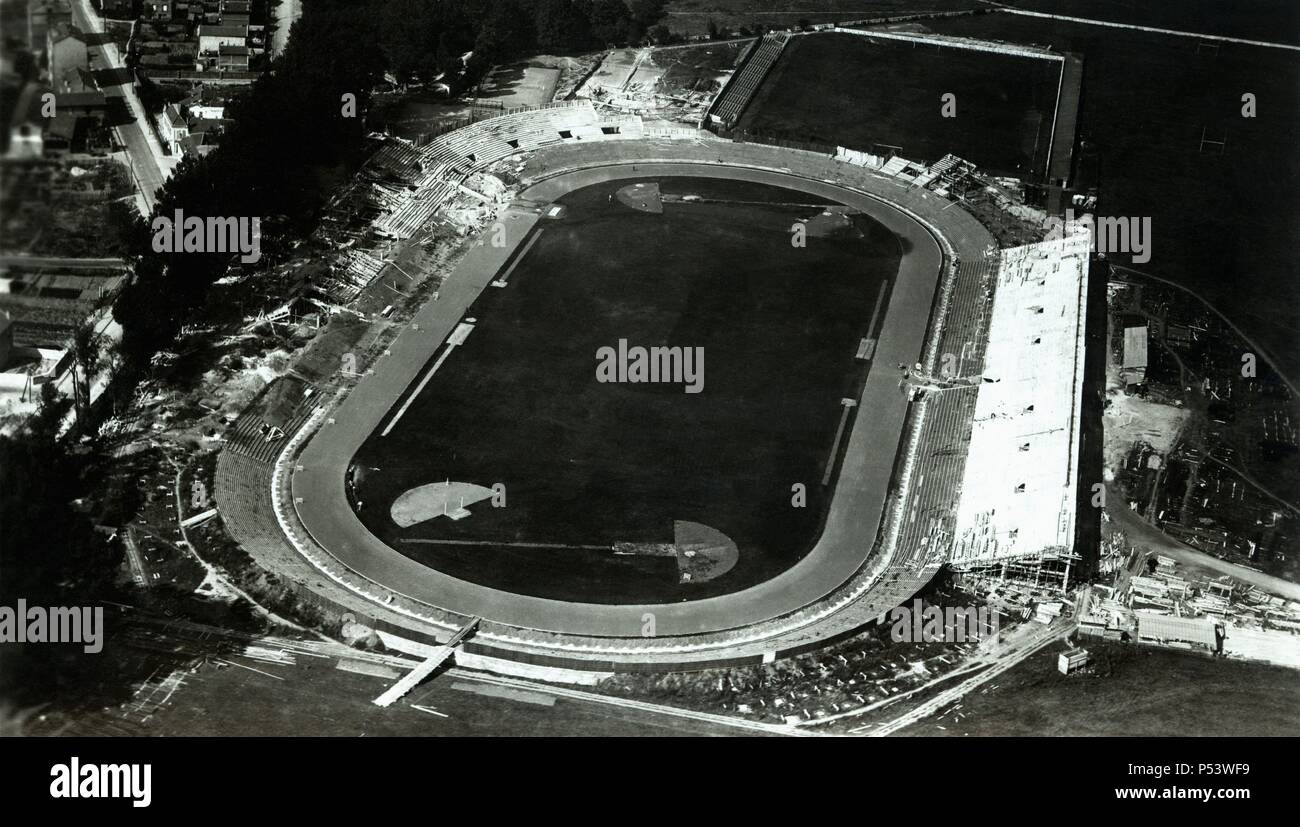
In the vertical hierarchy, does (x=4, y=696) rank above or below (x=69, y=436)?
below

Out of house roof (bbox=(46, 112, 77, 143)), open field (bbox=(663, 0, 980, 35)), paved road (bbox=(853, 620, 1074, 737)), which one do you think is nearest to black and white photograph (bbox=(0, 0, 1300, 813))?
paved road (bbox=(853, 620, 1074, 737))

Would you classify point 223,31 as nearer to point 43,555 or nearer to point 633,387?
point 633,387

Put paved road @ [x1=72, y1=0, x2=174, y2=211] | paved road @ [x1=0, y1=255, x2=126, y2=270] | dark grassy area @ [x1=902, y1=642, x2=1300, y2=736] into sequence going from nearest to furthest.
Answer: dark grassy area @ [x1=902, y1=642, x2=1300, y2=736] → paved road @ [x1=0, y1=255, x2=126, y2=270] → paved road @ [x1=72, y1=0, x2=174, y2=211]

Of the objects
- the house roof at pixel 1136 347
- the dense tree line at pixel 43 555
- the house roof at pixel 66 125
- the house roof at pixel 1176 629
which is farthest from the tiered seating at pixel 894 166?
the dense tree line at pixel 43 555

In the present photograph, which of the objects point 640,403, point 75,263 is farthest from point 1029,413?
point 75,263

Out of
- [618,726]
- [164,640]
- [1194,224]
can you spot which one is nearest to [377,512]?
[164,640]

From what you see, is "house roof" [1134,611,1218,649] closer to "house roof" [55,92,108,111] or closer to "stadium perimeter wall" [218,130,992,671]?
"stadium perimeter wall" [218,130,992,671]

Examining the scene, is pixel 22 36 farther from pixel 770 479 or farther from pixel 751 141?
pixel 751 141
